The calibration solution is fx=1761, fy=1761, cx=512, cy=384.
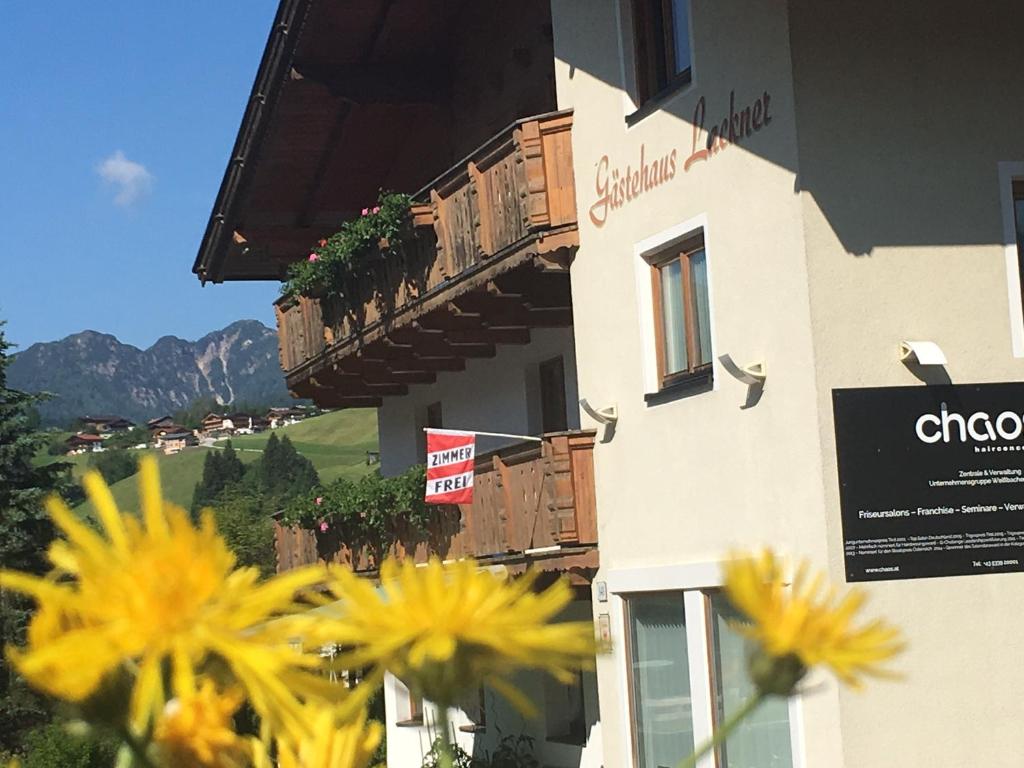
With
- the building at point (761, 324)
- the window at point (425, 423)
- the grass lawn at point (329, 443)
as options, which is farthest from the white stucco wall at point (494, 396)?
the grass lawn at point (329, 443)

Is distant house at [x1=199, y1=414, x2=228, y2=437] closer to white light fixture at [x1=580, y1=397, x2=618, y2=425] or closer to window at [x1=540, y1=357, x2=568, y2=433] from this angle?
window at [x1=540, y1=357, x2=568, y2=433]

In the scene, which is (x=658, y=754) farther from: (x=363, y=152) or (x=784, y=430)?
(x=363, y=152)

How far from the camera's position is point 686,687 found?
14281mm

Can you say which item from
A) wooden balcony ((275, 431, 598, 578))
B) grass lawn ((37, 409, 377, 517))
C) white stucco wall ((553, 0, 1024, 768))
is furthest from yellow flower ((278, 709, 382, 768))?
grass lawn ((37, 409, 377, 517))

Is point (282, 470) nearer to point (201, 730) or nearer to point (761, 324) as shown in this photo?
point (761, 324)

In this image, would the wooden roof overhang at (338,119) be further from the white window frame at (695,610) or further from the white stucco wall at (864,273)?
the white stucco wall at (864,273)

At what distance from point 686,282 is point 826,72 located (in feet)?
7.89

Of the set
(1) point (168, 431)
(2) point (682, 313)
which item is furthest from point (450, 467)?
(1) point (168, 431)

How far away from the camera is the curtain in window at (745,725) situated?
41.3 feet

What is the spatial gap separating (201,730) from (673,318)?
13601 mm

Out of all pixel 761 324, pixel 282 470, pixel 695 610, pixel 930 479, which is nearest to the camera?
pixel 930 479

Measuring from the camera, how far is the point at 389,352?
20531 millimetres

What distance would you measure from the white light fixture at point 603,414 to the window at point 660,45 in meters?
2.65

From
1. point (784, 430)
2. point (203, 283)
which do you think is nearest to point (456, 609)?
point (784, 430)
